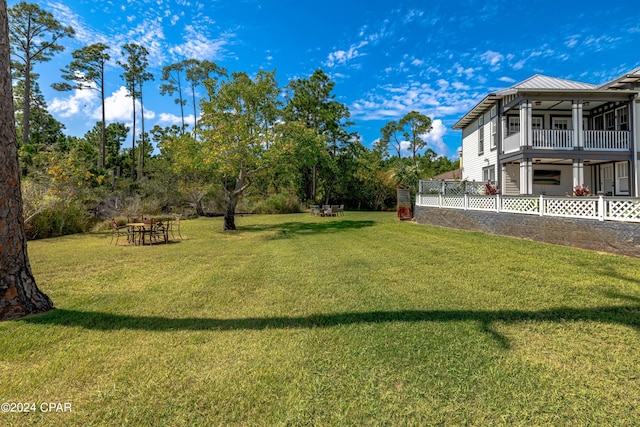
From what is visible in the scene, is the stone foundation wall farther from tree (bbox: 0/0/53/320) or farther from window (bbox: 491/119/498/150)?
tree (bbox: 0/0/53/320)

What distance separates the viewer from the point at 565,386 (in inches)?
92.4

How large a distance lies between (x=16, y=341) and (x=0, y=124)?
2666 millimetres

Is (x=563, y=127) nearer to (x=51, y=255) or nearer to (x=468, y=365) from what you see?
(x=468, y=365)

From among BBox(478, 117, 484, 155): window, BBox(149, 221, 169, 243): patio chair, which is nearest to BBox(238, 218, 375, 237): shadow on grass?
BBox(149, 221, 169, 243): patio chair

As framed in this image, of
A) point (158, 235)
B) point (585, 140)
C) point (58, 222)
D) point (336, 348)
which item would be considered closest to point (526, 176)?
point (585, 140)

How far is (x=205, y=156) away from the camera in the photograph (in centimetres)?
1279

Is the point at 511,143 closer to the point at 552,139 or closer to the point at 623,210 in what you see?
the point at 552,139

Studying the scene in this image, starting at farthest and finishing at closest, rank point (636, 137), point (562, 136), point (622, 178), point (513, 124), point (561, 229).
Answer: point (513, 124) → point (622, 178) → point (562, 136) → point (636, 137) → point (561, 229)

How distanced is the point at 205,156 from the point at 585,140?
54.4 feet

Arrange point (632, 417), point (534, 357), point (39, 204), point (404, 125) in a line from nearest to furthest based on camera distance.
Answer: point (632, 417), point (534, 357), point (39, 204), point (404, 125)

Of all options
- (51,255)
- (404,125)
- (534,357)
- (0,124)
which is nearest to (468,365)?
(534,357)

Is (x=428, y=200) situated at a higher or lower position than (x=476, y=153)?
lower

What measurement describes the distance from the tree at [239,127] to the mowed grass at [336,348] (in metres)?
7.80

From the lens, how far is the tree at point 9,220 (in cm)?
378
